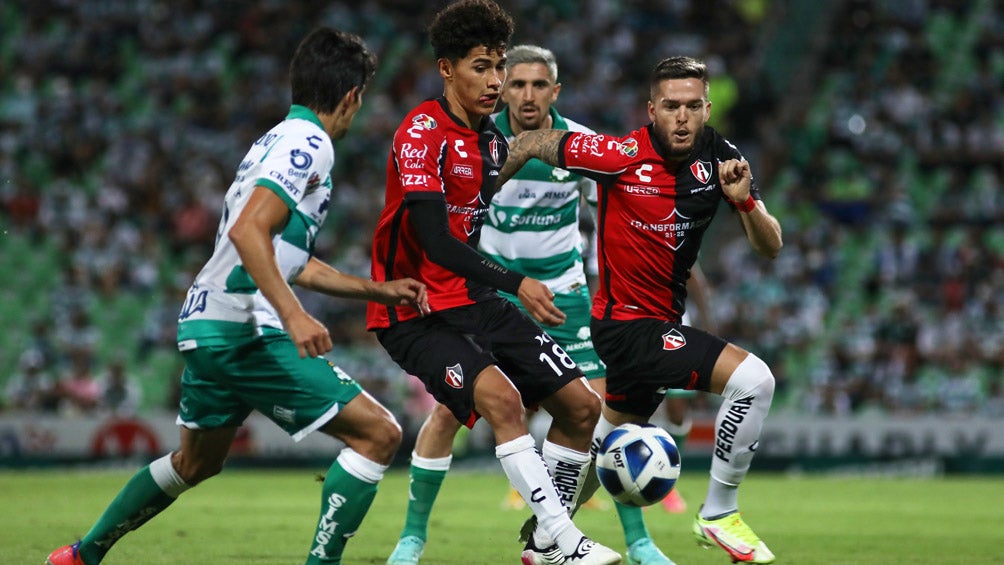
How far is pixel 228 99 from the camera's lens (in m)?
22.2

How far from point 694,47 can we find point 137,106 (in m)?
9.17

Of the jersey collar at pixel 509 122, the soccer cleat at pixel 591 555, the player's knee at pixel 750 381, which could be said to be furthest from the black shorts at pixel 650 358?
the jersey collar at pixel 509 122

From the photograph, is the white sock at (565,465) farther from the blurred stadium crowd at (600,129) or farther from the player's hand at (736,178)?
the blurred stadium crowd at (600,129)

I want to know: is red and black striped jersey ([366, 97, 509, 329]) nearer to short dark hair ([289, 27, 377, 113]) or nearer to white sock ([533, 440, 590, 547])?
short dark hair ([289, 27, 377, 113])

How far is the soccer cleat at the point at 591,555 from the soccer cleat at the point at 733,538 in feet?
3.53

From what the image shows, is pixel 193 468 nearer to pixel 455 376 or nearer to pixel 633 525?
pixel 455 376

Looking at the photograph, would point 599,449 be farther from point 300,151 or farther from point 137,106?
point 137,106

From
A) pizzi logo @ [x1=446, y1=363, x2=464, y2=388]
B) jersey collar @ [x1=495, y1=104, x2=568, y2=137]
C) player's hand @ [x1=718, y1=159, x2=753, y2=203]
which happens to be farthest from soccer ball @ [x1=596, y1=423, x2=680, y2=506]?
jersey collar @ [x1=495, y1=104, x2=568, y2=137]

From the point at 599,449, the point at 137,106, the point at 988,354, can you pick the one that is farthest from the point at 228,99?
the point at 599,449

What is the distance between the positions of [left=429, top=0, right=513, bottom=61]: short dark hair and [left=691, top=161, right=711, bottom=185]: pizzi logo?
120cm

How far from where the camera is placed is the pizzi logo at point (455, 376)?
626 centimetres

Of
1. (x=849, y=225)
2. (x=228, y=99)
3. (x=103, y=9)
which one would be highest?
(x=103, y=9)

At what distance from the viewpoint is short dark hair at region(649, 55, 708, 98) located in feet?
22.7

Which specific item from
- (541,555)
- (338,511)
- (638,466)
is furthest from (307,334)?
(638,466)
